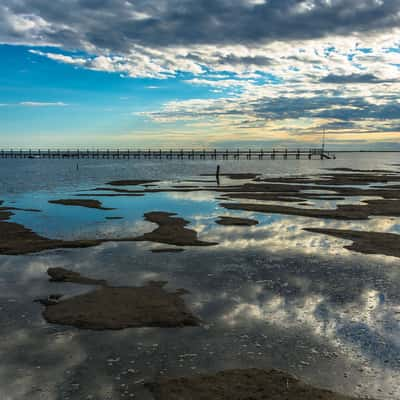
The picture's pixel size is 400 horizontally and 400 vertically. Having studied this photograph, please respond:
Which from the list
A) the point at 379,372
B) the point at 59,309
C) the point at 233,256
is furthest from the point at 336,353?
the point at 233,256

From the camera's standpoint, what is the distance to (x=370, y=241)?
661 inches

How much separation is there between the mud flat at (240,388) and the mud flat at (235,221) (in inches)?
554

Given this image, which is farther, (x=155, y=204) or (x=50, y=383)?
(x=155, y=204)

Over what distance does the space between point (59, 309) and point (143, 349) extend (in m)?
2.98

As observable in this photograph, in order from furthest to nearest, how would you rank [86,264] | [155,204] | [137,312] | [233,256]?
[155,204] < [233,256] < [86,264] < [137,312]

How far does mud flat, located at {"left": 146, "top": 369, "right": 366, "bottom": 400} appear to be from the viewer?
249 inches

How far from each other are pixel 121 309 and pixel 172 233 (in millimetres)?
8912

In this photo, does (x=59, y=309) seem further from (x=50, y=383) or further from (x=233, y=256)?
(x=233, y=256)

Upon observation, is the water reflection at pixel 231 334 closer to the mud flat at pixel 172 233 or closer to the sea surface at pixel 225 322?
the sea surface at pixel 225 322

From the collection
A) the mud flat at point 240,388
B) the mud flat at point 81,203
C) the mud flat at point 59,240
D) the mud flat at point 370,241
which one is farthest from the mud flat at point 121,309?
the mud flat at point 81,203

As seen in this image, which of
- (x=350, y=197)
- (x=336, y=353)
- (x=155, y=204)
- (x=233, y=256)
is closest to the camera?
(x=336, y=353)

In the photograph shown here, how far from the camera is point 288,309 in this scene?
9688 mm

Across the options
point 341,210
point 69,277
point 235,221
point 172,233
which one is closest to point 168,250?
point 172,233

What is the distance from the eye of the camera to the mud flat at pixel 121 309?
9046 mm
